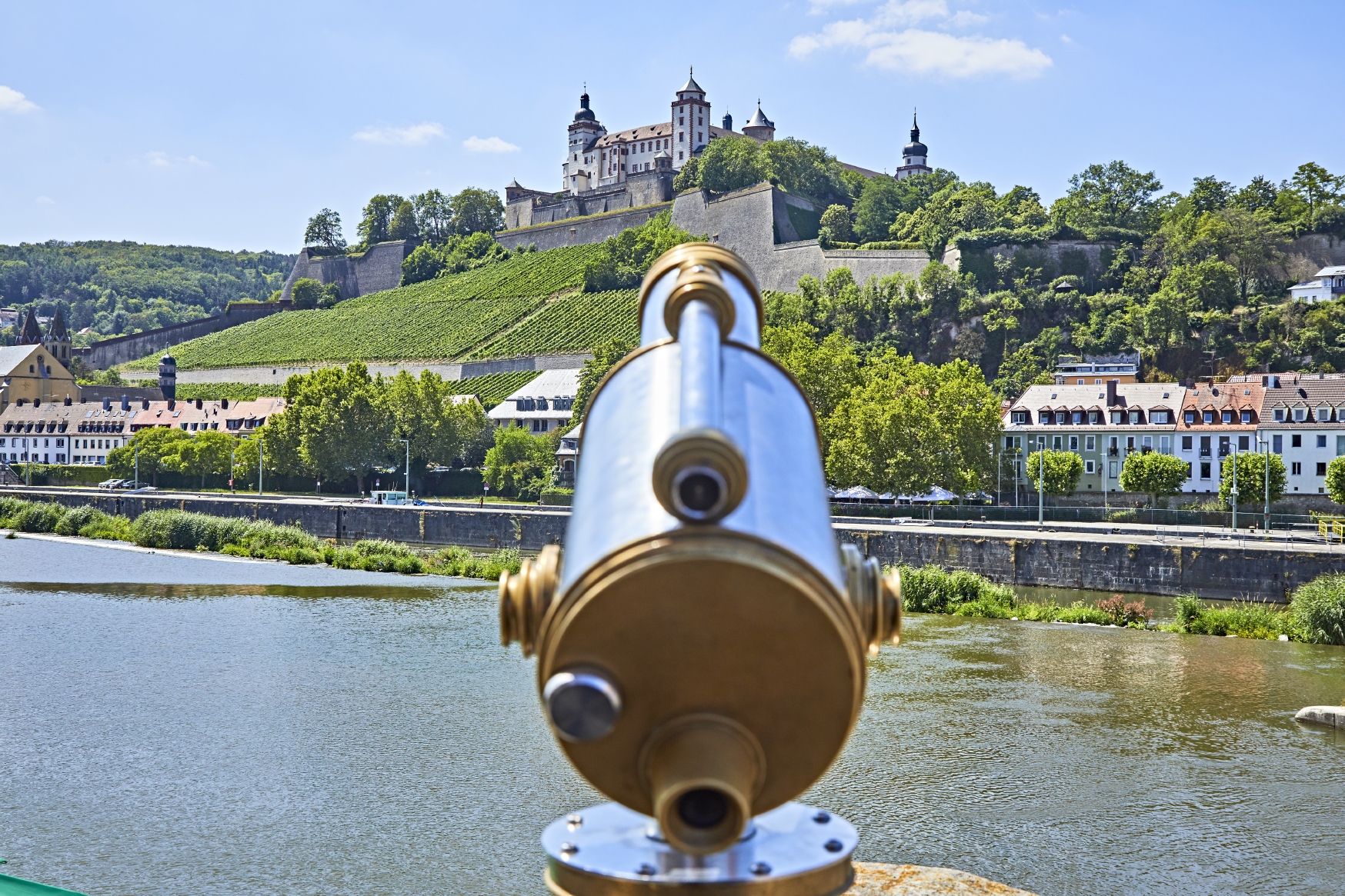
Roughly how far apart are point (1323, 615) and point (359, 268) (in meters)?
137

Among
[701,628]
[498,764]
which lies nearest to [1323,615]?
[498,764]

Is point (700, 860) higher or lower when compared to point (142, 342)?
lower

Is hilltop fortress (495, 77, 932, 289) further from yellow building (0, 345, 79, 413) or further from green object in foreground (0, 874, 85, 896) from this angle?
green object in foreground (0, 874, 85, 896)

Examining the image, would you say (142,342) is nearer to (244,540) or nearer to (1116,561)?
(244,540)

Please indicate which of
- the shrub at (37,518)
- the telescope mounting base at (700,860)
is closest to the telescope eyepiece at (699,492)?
the telescope mounting base at (700,860)

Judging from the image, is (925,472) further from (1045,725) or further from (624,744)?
(624,744)

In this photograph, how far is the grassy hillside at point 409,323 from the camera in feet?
383

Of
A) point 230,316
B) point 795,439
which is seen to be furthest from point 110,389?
point 795,439

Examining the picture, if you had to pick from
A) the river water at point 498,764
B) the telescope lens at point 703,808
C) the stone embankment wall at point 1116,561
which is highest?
the telescope lens at point 703,808

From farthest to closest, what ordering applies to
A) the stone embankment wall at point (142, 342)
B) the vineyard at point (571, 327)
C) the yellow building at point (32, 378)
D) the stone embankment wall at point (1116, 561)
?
the stone embankment wall at point (142, 342) → the yellow building at point (32, 378) → the vineyard at point (571, 327) → the stone embankment wall at point (1116, 561)

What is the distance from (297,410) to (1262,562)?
59.5m

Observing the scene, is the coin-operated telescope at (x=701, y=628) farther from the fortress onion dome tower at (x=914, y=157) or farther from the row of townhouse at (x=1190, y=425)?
the fortress onion dome tower at (x=914, y=157)

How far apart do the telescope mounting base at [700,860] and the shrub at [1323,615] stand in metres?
28.6

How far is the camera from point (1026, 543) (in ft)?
133
